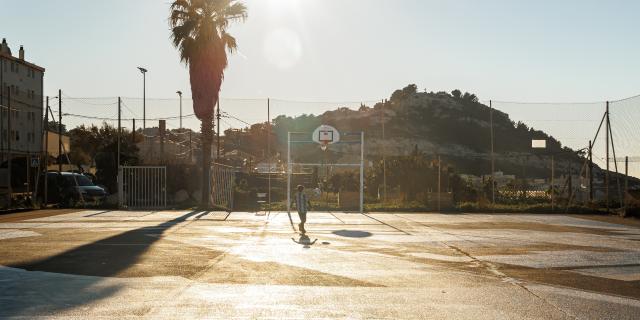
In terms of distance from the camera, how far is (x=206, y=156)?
31.0 metres

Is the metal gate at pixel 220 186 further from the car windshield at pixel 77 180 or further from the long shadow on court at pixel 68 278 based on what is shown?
the long shadow on court at pixel 68 278

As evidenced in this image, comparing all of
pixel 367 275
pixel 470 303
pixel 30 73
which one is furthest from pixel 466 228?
pixel 30 73

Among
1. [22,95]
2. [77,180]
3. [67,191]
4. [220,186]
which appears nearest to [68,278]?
[220,186]

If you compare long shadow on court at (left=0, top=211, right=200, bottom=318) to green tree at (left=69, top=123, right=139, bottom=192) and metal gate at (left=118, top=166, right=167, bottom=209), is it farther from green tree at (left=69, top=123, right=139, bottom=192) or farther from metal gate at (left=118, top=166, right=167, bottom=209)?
green tree at (left=69, top=123, right=139, bottom=192)

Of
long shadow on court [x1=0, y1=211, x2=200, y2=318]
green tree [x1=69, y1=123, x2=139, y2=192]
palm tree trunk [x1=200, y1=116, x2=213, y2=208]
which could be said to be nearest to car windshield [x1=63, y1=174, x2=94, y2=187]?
green tree [x1=69, y1=123, x2=139, y2=192]

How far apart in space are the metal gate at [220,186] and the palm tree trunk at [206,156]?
269mm

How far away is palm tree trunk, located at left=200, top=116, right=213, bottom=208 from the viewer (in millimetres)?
30192

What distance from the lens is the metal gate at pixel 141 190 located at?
1133 inches

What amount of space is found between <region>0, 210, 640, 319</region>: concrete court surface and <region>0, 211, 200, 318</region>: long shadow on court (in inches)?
0.7

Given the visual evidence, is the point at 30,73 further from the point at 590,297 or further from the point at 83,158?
the point at 590,297

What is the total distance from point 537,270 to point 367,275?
315cm

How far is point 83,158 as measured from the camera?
67750 mm

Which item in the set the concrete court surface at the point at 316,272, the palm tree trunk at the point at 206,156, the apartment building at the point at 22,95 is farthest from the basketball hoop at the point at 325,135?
the apartment building at the point at 22,95

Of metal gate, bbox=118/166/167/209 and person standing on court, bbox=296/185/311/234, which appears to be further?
metal gate, bbox=118/166/167/209
